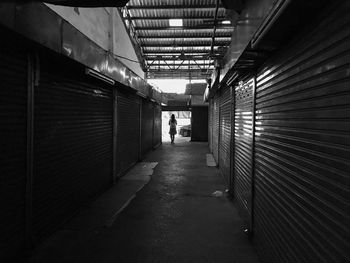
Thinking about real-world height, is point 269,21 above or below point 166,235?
above

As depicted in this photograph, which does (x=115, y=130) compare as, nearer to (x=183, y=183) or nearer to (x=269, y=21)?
(x=183, y=183)

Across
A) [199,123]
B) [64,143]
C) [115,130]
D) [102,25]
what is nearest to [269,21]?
[64,143]

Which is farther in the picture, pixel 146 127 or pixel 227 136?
pixel 146 127

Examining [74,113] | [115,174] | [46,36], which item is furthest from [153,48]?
[46,36]

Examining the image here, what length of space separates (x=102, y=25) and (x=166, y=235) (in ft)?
20.6

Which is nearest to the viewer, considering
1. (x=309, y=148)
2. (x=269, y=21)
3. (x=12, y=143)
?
(x=309, y=148)

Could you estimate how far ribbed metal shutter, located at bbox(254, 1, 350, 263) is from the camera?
1.62 meters

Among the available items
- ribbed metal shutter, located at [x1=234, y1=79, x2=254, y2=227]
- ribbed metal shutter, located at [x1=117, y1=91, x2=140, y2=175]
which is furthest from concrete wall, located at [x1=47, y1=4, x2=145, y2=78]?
ribbed metal shutter, located at [x1=234, y1=79, x2=254, y2=227]

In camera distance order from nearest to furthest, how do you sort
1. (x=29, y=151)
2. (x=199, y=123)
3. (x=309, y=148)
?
(x=309, y=148), (x=29, y=151), (x=199, y=123)

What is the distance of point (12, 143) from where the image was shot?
9.86 feet

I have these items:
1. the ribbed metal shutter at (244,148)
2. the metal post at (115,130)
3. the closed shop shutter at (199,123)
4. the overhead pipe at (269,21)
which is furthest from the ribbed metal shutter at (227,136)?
the closed shop shutter at (199,123)

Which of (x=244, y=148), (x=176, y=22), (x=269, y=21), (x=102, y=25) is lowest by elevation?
(x=244, y=148)

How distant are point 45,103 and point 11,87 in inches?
27.5

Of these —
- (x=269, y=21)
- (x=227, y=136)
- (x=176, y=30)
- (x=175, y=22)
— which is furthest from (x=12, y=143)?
(x=176, y=30)
